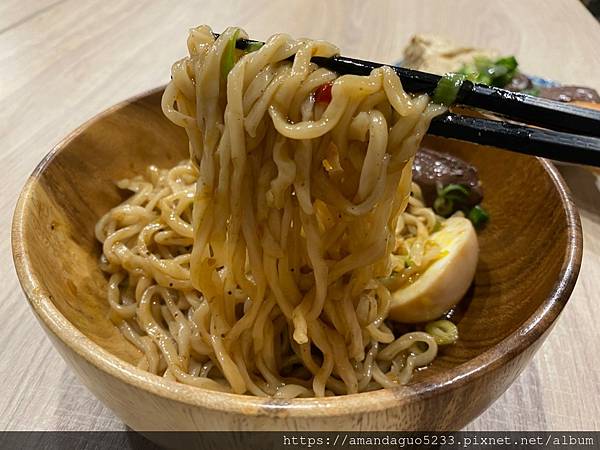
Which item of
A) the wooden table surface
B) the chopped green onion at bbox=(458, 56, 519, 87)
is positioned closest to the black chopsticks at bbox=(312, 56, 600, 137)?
the wooden table surface

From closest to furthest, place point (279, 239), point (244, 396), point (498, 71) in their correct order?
point (244, 396), point (279, 239), point (498, 71)

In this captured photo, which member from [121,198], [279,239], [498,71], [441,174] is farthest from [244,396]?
[498,71]

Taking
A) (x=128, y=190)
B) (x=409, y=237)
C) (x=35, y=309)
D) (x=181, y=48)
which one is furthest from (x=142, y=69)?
(x=35, y=309)

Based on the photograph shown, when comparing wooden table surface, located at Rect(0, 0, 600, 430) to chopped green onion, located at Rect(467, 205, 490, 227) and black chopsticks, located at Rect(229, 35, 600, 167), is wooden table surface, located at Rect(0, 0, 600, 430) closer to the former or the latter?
chopped green onion, located at Rect(467, 205, 490, 227)

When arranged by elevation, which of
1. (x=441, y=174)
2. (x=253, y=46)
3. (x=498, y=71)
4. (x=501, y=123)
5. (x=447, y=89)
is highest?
(x=253, y=46)

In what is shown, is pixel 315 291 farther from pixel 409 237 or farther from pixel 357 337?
pixel 409 237

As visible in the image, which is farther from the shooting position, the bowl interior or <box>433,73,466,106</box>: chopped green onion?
the bowl interior

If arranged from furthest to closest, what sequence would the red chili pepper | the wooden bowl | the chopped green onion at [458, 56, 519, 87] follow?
the chopped green onion at [458, 56, 519, 87] → the red chili pepper → the wooden bowl

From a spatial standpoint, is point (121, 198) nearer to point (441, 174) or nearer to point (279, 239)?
point (279, 239)
